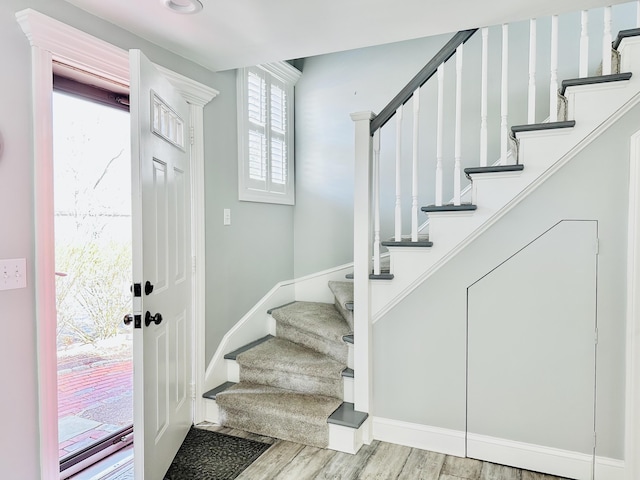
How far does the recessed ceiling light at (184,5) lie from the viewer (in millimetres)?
1859

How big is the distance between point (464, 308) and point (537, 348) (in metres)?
0.40

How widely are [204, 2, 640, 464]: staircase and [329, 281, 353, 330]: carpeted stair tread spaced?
16 mm

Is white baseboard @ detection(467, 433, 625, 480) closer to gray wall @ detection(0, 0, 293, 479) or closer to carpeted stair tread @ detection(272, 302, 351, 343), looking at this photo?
carpeted stair tread @ detection(272, 302, 351, 343)

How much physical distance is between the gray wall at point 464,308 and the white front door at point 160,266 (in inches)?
45.6

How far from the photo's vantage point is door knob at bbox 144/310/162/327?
1.85 m

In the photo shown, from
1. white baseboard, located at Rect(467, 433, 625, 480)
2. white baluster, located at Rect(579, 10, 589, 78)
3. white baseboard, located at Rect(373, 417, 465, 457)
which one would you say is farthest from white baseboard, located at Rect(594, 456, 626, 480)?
white baluster, located at Rect(579, 10, 589, 78)

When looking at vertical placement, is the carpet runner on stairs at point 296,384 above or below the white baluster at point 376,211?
below

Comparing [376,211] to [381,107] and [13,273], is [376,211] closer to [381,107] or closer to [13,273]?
[381,107]

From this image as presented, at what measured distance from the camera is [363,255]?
8.22ft

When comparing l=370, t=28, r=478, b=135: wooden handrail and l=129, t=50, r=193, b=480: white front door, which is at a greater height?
l=370, t=28, r=478, b=135: wooden handrail

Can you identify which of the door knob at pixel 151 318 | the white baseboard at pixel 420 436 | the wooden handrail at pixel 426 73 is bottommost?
the white baseboard at pixel 420 436

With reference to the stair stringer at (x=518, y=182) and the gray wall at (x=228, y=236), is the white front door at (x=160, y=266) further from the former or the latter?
the stair stringer at (x=518, y=182)

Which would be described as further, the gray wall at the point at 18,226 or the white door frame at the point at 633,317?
the white door frame at the point at 633,317

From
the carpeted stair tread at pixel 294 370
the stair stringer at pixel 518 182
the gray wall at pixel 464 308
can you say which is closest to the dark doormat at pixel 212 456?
the carpeted stair tread at pixel 294 370
